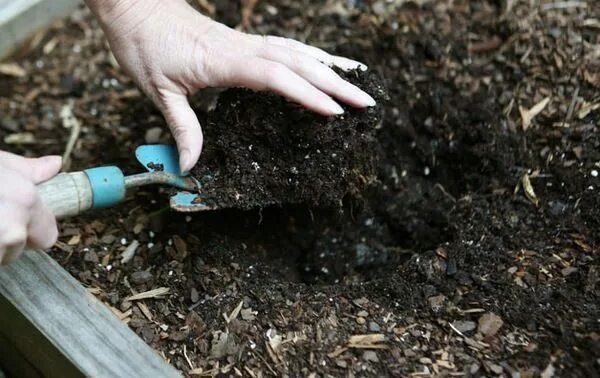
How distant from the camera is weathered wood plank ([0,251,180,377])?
1487mm

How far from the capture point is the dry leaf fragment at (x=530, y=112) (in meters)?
1.96

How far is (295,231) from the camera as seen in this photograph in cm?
194

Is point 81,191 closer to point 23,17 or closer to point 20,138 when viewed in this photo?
point 20,138

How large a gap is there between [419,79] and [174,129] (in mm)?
751

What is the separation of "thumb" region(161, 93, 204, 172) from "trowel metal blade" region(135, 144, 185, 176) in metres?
0.03

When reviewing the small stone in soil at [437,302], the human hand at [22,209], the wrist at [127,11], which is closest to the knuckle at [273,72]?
the wrist at [127,11]

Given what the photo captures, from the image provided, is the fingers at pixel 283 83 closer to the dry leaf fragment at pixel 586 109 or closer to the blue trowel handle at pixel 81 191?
the blue trowel handle at pixel 81 191

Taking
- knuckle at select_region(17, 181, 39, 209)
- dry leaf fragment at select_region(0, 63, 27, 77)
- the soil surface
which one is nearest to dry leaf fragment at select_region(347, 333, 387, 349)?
the soil surface

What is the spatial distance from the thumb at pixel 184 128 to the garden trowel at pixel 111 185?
0.04 meters

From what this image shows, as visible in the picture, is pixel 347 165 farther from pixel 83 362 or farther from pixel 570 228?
pixel 83 362

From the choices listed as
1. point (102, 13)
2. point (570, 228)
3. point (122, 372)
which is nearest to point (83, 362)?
point (122, 372)

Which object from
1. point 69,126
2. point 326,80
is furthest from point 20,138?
point 326,80

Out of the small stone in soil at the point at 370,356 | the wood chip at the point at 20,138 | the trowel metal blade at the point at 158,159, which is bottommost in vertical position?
the small stone in soil at the point at 370,356

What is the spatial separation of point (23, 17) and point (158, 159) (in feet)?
3.32
